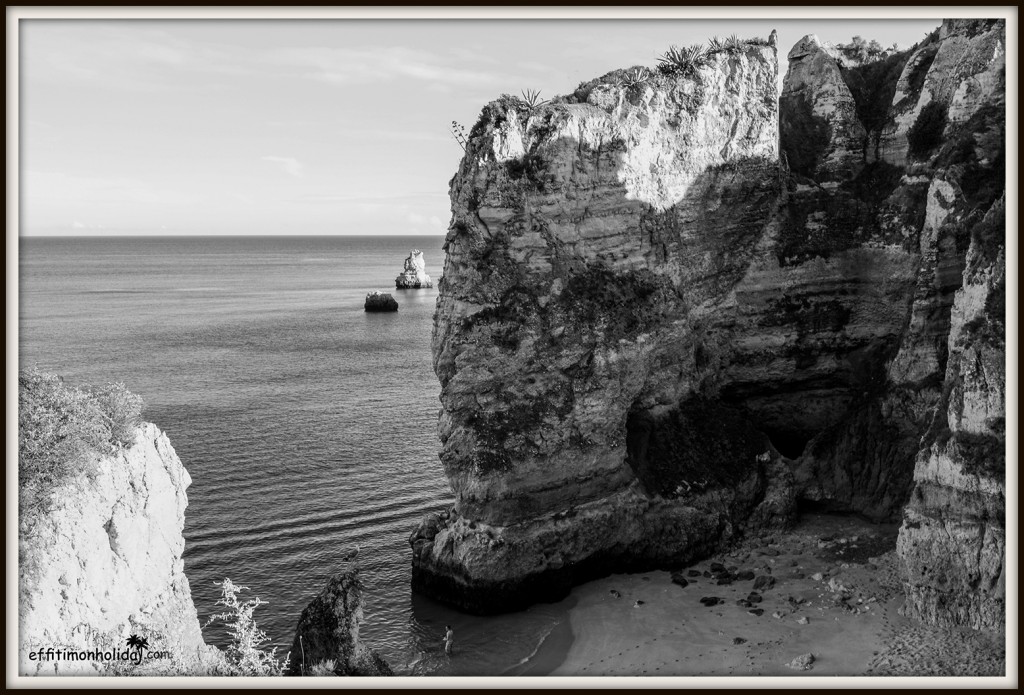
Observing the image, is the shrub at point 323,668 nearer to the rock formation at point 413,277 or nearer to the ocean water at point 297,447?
the ocean water at point 297,447

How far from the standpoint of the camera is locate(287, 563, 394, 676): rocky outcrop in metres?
24.7

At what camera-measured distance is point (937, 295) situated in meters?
33.8

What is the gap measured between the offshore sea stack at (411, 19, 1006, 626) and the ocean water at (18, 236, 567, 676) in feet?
8.54

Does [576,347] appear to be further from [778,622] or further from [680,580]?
[778,622]

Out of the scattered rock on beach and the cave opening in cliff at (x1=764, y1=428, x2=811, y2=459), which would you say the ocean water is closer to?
the scattered rock on beach

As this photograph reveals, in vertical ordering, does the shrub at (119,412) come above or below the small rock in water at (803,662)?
above

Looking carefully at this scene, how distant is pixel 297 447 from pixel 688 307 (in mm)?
25041

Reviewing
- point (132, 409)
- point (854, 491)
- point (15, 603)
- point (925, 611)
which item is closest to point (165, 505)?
point (132, 409)

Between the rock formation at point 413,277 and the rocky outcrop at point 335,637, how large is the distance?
122 m

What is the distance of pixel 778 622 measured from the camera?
29781 mm

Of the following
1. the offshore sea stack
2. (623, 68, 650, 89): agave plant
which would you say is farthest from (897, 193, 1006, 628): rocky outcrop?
(623, 68, 650, 89): agave plant

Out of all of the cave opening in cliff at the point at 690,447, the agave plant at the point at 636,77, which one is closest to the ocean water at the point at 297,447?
the cave opening in cliff at the point at 690,447

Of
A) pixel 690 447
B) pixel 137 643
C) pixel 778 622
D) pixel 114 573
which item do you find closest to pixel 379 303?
pixel 690 447

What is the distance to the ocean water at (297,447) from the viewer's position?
32.4 metres
